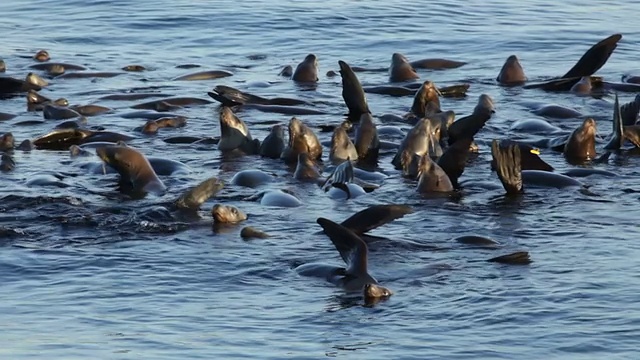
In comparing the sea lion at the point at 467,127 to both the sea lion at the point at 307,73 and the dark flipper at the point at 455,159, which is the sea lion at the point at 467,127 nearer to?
the dark flipper at the point at 455,159

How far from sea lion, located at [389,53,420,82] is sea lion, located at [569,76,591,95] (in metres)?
1.96

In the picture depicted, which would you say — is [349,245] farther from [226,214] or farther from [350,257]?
[226,214]

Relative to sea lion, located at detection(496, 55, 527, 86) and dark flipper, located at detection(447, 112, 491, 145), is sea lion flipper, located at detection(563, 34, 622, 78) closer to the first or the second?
sea lion, located at detection(496, 55, 527, 86)

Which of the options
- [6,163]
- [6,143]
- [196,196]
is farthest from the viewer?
[6,143]

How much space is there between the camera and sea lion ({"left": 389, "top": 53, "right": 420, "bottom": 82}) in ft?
49.1

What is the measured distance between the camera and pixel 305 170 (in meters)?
10.3

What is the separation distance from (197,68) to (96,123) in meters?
3.79

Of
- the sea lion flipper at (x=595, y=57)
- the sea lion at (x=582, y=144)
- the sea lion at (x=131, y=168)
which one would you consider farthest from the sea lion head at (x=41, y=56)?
the sea lion at (x=582, y=144)

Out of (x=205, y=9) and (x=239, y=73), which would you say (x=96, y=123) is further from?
(x=205, y=9)

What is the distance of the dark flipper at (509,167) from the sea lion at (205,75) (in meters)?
6.26

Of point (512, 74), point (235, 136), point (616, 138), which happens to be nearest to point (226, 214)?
point (235, 136)

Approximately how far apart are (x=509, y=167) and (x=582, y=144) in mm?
1507

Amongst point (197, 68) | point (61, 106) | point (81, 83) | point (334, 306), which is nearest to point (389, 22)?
point (197, 68)

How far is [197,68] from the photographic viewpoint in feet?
53.4
